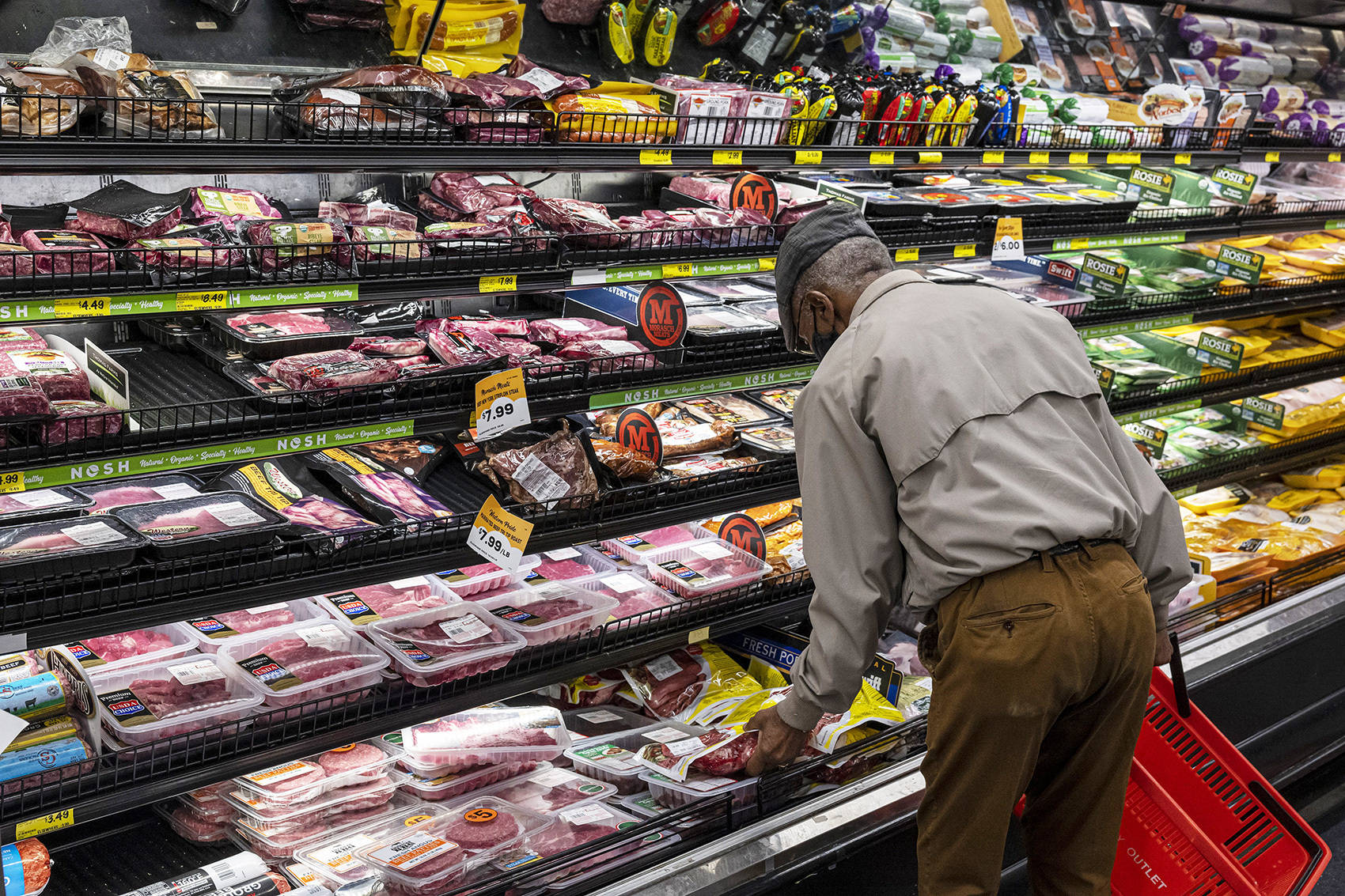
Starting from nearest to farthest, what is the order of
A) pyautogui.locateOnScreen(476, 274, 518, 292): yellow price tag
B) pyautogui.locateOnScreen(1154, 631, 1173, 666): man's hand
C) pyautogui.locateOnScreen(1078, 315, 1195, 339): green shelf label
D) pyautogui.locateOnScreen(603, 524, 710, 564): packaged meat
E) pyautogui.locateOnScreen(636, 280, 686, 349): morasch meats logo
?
pyautogui.locateOnScreen(476, 274, 518, 292): yellow price tag < pyautogui.locateOnScreen(1154, 631, 1173, 666): man's hand < pyautogui.locateOnScreen(636, 280, 686, 349): morasch meats logo < pyautogui.locateOnScreen(603, 524, 710, 564): packaged meat < pyautogui.locateOnScreen(1078, 315, 1195, 339): green shelf label

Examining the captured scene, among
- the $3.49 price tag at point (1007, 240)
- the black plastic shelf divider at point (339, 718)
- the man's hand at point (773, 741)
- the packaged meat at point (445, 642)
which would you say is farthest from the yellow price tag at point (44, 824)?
the $3.49 price tag at point (1007, 240)

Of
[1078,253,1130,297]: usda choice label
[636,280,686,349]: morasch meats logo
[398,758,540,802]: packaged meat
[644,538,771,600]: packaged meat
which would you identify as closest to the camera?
[398,758,540,802]: packaged meat

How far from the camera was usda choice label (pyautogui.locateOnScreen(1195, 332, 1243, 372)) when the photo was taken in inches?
169

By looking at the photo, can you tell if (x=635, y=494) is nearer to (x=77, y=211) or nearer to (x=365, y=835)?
(x=365, y=835)

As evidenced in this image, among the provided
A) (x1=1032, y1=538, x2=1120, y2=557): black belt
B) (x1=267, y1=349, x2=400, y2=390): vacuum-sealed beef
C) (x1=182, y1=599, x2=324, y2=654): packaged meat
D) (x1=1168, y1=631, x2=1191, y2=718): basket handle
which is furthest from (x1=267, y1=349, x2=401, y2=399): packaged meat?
(x1=1168, y1=631, x2=1191, y2=718): basket handle

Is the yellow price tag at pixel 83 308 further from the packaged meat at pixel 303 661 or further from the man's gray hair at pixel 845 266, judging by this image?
the man's gray hair at pixel 845 266

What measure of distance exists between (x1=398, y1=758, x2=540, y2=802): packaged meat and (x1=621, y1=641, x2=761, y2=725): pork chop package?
0.45 m

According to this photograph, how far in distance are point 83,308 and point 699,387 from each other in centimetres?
141

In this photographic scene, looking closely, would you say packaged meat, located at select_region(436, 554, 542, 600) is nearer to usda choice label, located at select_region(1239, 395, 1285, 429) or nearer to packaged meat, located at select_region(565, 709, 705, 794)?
packaged meat, located at select_region(565, 709, 705, 794)

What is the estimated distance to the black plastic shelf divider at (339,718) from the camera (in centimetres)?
194

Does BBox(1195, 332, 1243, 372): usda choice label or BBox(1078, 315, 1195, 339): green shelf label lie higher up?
BBox(1078, 315, 1195, 339): green shelf label

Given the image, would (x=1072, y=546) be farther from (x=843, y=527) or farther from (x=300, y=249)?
(x=300, y=249)

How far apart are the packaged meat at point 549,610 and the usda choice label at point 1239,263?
306 cm

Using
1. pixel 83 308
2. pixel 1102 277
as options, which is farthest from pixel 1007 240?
pixel 83 308
